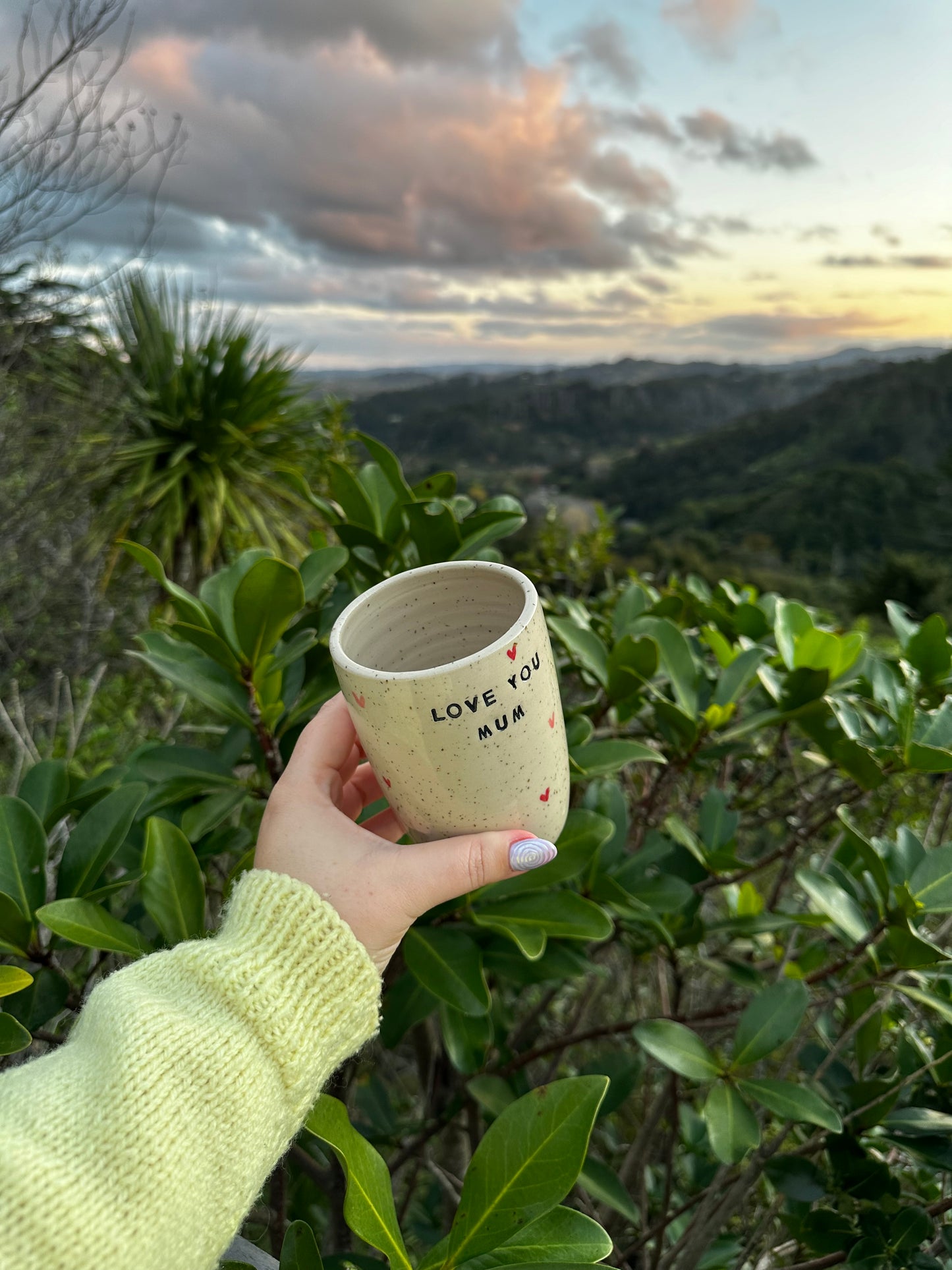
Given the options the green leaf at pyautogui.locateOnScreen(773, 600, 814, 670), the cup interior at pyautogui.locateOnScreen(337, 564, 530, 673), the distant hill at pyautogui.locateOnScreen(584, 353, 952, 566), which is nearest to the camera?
the cup interior at pyautogui.locateOnScreen(337, 564, 530, 673)

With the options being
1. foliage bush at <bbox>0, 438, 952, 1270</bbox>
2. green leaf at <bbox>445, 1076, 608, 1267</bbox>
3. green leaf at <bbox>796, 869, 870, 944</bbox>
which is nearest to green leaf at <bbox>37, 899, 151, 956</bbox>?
foliage bush at <bbox>0, 438, 952, 1270</bbox>

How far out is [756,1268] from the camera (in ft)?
2.82

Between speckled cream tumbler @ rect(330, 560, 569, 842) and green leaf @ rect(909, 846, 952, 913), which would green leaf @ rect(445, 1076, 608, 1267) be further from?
green leaf @ rect(909, 846, 952, 913)

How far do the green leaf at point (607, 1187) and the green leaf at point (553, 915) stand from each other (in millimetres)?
323

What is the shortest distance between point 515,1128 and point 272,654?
18.3 inches

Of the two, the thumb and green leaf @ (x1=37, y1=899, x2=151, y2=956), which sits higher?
the thumb

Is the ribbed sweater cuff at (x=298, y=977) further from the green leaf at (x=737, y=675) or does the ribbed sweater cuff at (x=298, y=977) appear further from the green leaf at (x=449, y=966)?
the green leaf at (x=737, y=675)

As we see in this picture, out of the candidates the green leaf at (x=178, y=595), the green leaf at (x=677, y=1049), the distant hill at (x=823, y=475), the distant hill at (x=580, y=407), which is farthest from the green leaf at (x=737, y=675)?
the distant hill at (x=823, y=475)

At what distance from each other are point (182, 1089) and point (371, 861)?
0.57ft

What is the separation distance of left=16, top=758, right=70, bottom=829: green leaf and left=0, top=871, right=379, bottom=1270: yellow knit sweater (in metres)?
0.33

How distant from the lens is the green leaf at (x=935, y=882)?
0.71 meters

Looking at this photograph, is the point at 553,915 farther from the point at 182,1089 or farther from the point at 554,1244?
the point at 182,1089

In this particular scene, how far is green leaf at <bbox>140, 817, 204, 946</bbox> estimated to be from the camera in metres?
0.64

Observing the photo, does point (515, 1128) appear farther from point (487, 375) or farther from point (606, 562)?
point (487, 375)
